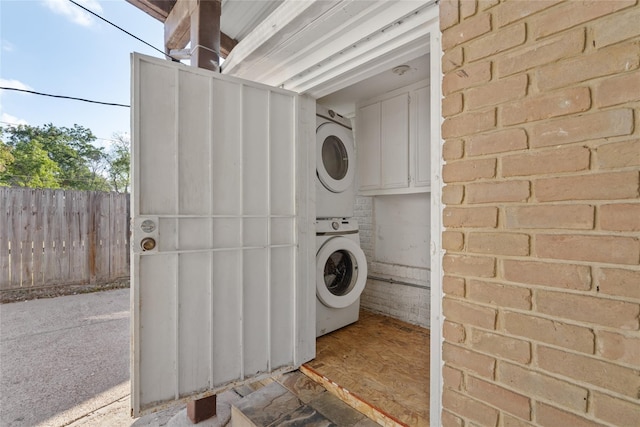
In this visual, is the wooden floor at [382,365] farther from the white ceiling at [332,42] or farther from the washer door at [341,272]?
the white ceiling at [332,42]

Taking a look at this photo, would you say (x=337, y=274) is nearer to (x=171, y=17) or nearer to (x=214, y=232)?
(x=214, y=232)

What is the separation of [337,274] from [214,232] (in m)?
1.41

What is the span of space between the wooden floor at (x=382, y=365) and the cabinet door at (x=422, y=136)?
55.5 inches

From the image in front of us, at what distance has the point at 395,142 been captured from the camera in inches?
108

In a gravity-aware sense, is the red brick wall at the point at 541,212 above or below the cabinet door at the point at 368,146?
below

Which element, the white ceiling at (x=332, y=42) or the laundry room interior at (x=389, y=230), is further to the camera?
the laundry room interior at (x=389, y=230)

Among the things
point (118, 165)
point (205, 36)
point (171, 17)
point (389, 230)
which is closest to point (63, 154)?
point (118, 165)

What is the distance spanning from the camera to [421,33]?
1.29m

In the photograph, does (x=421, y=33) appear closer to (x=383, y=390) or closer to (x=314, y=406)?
(x=383, y=390)

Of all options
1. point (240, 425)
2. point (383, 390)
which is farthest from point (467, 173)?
point (240, 425)

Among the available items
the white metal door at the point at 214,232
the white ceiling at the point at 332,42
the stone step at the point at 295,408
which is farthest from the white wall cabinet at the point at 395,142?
the stone step at the point at 295,408

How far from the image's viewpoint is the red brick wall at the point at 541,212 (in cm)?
75

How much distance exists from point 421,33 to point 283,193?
3.93 feet

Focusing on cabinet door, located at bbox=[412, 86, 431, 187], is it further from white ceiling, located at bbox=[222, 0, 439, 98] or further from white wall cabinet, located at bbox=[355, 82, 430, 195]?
white ceiling, located at bbox=[222, 0, 439, 98]
